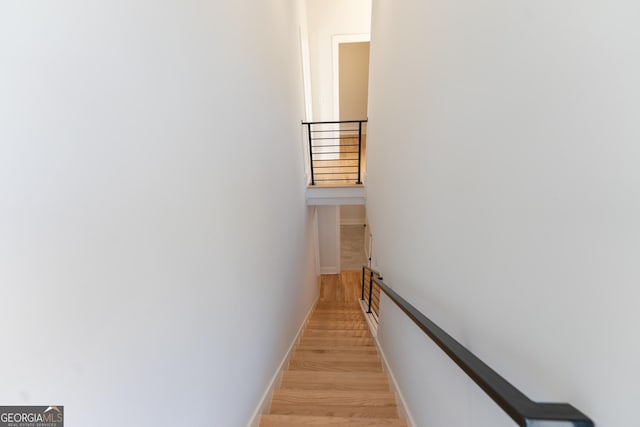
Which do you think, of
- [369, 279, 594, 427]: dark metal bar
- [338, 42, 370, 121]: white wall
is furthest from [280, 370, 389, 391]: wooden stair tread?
[338, 42, 370, 121]: white wall

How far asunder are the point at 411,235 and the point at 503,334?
911 mm

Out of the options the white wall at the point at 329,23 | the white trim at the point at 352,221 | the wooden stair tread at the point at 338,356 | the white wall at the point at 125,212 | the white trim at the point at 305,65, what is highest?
the white wall at the point at 329,23

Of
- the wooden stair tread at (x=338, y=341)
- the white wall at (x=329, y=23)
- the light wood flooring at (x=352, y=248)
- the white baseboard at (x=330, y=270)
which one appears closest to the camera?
the wooden stair tread at (x=338, y=341)

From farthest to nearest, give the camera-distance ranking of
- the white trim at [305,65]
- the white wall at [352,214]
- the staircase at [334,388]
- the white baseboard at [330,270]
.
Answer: the white wall at [352,214], the white baseboard at [330,270], the white trim at [305,65], the staircase at [334,388]

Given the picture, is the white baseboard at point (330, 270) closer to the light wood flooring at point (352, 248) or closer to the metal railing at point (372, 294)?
the light wood flooring at point (352, 248)

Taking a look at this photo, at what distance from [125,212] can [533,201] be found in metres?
0.97

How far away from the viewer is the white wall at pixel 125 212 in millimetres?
487

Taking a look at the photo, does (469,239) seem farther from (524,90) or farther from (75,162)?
(75,162)

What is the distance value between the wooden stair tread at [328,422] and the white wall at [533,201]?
1.06 ft

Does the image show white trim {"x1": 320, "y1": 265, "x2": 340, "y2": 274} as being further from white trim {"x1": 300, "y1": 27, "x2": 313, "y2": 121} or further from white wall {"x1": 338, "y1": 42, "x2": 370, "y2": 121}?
white wall {"x1": 338, "y1": 42, "x2": 370, "y2": 121}

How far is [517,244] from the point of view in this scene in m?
0.69

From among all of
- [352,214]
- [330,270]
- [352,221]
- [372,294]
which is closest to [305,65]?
[372,294]

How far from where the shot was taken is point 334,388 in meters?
2.07

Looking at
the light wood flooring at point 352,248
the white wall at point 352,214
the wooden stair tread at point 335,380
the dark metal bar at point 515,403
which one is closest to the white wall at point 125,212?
the wooden stair tread at point 335,380
